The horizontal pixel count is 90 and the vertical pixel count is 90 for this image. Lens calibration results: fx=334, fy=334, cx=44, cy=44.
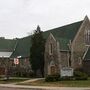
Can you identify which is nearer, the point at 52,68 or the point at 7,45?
the point at 52,68

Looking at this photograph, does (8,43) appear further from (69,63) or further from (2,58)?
(69,63)

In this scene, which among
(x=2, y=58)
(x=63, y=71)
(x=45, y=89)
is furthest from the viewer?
(x=2, y=58)

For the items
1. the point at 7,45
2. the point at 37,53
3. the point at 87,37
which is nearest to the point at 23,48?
the point at 7,45

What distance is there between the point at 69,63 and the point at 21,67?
65.1 ft

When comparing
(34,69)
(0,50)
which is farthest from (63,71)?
(0,50)

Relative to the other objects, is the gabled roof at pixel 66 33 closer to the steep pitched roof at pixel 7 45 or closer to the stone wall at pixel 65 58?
the stone wall at pixel 65 58

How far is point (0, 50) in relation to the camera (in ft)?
295

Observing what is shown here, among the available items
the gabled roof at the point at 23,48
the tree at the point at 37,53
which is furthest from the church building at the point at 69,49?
the gabled roof at the point at 23,48

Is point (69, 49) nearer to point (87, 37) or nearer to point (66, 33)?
point (87, 37)

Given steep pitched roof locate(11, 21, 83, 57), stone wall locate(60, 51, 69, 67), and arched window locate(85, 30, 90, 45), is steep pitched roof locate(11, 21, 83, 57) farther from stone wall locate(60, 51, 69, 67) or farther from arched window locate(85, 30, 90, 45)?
arched window locate(85, 30, 90, 45)

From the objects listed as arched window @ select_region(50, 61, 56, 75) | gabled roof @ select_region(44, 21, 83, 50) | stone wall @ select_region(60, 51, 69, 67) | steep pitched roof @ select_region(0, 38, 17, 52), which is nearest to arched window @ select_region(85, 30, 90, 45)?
gabled roof @ select_region(44, 21, 83, 50)

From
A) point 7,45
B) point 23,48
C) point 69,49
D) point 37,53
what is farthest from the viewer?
point 7,45

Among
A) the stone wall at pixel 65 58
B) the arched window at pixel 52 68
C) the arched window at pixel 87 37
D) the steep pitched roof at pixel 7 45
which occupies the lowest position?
the arched window at pixel 52 68

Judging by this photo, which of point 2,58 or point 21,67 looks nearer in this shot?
point 21,67
